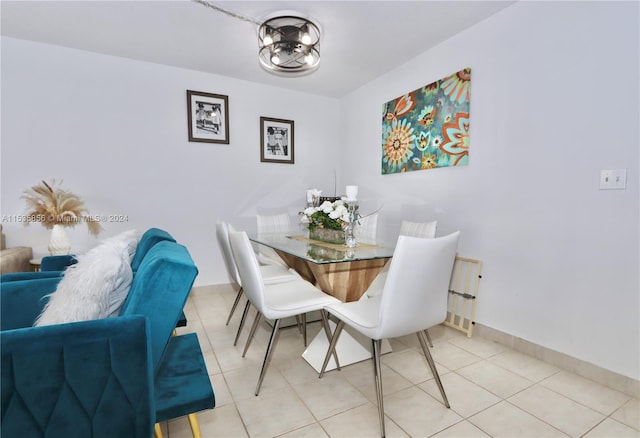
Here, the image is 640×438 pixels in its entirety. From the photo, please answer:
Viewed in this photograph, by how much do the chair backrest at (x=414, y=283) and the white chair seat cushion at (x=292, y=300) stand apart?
0.51 m

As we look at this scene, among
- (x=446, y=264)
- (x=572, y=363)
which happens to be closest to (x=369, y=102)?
(x=446, y=264)

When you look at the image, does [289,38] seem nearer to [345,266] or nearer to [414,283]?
[345,266]

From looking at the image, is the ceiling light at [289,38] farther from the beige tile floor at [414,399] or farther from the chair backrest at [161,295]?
the beige tile floor at [414,399]

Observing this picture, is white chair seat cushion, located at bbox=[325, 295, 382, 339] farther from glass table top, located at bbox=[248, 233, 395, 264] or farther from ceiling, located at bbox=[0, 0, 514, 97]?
ceiling, located at bbox=[0, 0, 514, 97]

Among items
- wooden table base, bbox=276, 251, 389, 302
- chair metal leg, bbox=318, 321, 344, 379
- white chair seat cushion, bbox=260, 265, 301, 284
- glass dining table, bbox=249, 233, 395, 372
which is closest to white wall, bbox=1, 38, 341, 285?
white chair seat cushion, bbox=260, 265, 301, 284

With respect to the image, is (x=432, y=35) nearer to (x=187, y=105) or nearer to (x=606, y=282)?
(x=606, y=282)

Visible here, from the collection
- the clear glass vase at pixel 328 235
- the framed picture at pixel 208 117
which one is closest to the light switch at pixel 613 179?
the clear glass vase at pixel 328 235

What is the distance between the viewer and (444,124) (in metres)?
2.65

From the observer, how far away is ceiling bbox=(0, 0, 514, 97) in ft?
7.23

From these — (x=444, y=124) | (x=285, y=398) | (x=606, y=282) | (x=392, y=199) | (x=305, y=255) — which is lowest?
(x=285, y=398)

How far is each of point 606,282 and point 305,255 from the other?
1.74 meters

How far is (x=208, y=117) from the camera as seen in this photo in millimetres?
3410

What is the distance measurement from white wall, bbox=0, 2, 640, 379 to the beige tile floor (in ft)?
0.99

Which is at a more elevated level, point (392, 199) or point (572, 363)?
point (392, 199)
